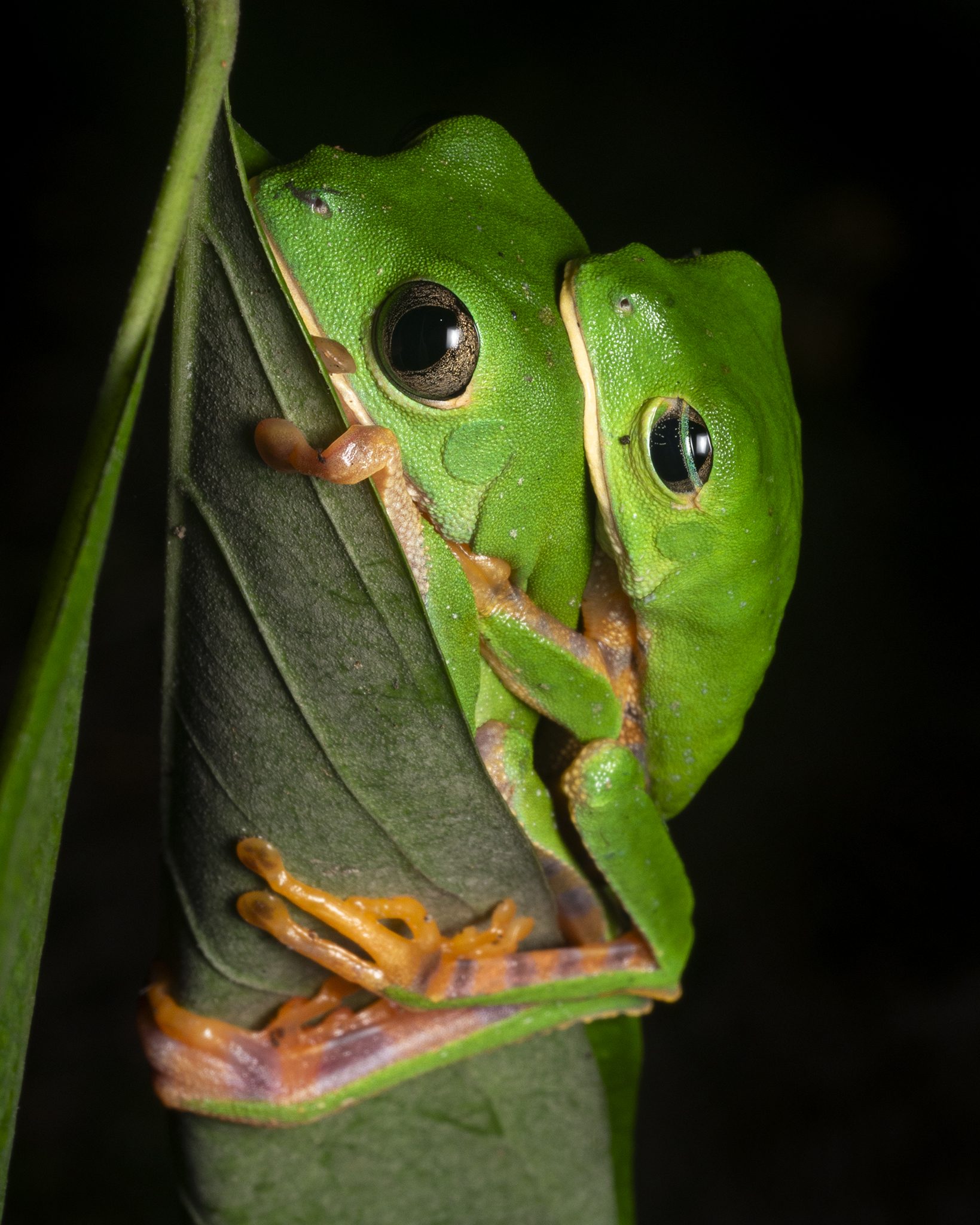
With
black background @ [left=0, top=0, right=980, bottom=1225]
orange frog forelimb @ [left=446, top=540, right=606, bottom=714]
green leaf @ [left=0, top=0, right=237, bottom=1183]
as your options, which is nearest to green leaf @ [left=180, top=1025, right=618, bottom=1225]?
orange frog forelimb @ [left=446, top=540, right=606, bottom=714]

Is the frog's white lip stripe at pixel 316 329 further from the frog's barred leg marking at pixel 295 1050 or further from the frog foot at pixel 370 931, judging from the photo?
the frog's barred leg marking at pixel 295 1050

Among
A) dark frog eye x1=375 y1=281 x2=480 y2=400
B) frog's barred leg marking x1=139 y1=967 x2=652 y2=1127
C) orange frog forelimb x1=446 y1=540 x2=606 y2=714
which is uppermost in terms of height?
dark frog eye x1=375 y1=281 x2=480 y2=400

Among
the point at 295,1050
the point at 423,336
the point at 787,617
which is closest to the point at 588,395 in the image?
the point at 423,336

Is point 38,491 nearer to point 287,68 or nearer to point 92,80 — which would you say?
point 92,80

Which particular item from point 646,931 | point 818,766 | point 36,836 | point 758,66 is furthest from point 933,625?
point 36,836

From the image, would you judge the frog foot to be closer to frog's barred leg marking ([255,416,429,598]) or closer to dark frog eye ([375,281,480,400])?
frog's barred leg marking ([255,416,429,598])

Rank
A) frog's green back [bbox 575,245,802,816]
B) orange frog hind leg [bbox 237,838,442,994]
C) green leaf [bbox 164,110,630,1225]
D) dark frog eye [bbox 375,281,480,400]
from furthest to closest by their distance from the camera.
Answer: frog's green back [bbox 575,245,802,816], dark frog eye [bbox 375,281,480,400], orange frog hind leg [bbox 237,838,442,994], green leaf [bbox 164,110,630,1225]

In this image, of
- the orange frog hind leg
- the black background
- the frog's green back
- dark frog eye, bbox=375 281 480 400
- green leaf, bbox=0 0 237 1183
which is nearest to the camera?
green leaf, bbox=0 0 237 1183
